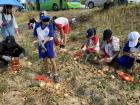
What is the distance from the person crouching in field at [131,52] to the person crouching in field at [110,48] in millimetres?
186

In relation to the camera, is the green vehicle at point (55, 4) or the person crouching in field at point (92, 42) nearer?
the person crouching in field at point (92, 42)

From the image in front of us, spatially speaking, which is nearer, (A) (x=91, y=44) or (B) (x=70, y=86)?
(B) (x=70, y=86)

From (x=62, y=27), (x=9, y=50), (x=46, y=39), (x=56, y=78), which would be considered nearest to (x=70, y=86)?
(x=56, y=78)

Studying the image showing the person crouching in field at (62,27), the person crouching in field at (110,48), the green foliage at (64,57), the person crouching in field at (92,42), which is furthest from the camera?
the person crouching in field at (62,27)

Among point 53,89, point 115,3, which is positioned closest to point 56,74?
point 53,89

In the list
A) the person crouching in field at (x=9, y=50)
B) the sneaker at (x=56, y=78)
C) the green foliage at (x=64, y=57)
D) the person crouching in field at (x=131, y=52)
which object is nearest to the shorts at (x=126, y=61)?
the person crouching in field at (x=131, y=52)

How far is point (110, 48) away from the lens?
34.7 ft

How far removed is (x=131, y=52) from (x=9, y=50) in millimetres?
2911

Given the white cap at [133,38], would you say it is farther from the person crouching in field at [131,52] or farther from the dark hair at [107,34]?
the dark hair at [107,34]

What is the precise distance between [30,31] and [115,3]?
4.32 metres

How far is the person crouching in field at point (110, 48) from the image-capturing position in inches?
409

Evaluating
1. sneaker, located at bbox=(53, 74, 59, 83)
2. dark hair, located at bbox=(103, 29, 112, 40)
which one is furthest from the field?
dark hair, located at bbox=(103, 29, 112, 40)

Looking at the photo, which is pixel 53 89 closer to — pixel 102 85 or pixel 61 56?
pixel 102 85

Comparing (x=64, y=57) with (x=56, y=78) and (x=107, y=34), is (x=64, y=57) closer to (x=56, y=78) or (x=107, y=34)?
(x=107, y=34)
